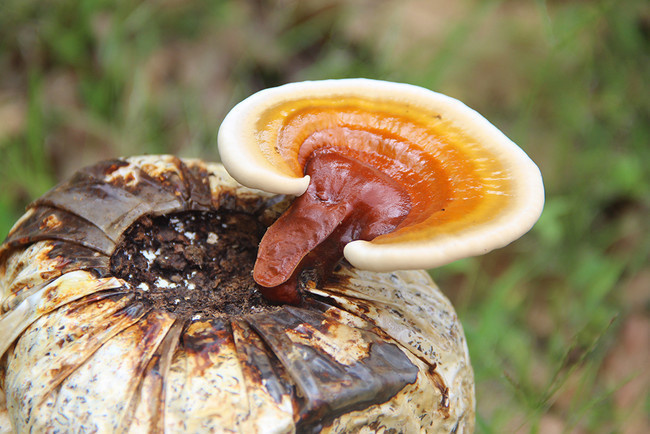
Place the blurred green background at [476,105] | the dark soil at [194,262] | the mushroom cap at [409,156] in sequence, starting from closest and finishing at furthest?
1. the mushroom cap at [409,156]
2. the dark soil at [194,262]
3. the blurred green background at [476,105]

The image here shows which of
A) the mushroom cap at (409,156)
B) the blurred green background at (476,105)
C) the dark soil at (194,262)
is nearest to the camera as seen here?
the mushroom cap at (409,156)

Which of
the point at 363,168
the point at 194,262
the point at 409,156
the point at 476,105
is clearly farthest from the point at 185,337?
the point at 476,105

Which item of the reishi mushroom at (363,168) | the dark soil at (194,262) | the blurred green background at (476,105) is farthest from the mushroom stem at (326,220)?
the blurred green background at (476,105)

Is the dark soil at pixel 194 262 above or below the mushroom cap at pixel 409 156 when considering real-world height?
below

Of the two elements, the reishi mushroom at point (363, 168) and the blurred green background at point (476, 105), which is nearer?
the reishi mushroom at point (363, 168)

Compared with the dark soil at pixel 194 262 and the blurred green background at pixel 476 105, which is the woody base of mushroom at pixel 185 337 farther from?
the blurred green background at pixel 476 105

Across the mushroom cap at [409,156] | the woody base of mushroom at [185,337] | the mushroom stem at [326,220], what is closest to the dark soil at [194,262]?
the woody base of mushroom at [185,337]

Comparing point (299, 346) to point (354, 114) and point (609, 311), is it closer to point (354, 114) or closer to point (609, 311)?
point (354, 114)
